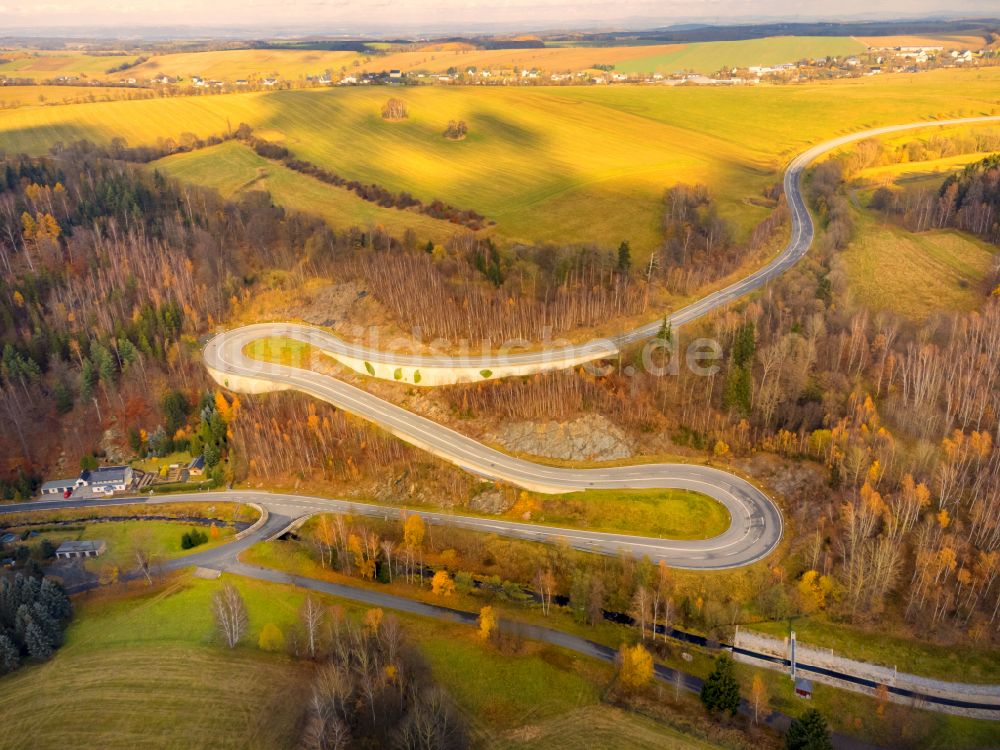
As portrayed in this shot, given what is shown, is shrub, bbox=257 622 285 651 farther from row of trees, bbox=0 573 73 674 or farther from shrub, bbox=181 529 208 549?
shrub, bbox=181 529 208 549

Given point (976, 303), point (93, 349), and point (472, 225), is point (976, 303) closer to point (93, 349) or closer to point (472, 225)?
point (472, 225)

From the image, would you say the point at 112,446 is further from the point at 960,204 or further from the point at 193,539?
the point at 960,204

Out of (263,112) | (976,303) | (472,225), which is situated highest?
(263,112)

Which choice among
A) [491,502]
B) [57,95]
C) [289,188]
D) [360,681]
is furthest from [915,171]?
[57,95]

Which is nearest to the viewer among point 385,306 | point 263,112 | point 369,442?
point 369,442

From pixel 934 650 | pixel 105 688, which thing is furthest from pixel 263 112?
pixel 934 650

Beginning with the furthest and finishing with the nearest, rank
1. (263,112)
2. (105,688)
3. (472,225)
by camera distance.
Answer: (263,112), (472,225), (105,688)

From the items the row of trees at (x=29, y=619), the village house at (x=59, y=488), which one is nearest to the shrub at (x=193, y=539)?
the row of trees at (x=29, y=619)
